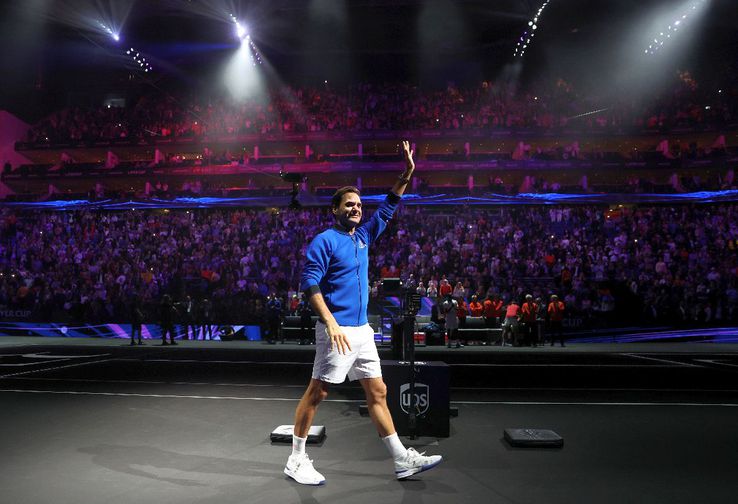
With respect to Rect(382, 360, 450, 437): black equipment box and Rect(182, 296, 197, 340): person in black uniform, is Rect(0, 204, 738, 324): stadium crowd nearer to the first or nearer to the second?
Rect(182, 296, 197, 340): person in black uniform

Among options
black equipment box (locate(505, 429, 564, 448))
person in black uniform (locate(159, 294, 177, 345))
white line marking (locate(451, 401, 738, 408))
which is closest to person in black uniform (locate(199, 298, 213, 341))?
person in black uniform (locate(159, 294, 177, 345))

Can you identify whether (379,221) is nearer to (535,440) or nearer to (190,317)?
(535,440)

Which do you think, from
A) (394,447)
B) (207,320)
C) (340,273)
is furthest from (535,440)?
(207,320)

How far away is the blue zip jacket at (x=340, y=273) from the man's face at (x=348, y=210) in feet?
0.34

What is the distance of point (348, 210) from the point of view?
3.96 metres

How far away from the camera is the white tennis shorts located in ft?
12.3

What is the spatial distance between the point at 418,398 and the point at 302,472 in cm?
172

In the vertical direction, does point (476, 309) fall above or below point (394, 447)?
above

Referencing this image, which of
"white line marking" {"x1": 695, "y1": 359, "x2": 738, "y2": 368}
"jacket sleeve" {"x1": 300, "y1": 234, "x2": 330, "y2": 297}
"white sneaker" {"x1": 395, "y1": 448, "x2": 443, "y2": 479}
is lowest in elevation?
"white line marking" {"x1": 695, "y1": 359, "x2": 738, "y2": 368}

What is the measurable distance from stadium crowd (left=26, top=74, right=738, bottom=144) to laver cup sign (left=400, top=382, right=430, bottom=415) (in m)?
27.6

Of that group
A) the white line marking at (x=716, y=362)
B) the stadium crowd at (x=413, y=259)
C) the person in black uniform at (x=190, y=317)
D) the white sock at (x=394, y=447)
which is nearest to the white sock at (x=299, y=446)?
the white sock at (x=394, y=447)

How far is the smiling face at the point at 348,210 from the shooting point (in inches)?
156

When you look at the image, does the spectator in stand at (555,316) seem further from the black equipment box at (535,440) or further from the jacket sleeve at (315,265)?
the jacket sleeve at (315,265)

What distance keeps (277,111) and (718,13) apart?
25.8 meters
